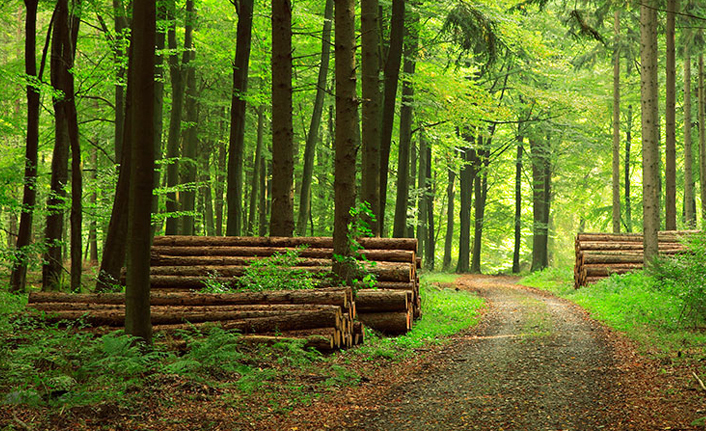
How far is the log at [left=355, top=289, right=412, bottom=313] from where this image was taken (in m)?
11.1

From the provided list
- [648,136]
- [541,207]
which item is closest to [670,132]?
[648,136]

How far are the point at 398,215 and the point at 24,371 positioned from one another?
13.1m

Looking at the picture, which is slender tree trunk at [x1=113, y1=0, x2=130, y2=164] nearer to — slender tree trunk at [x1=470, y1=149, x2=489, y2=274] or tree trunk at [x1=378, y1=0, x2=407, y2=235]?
tree trunk at [x1=378, y1=0, x2=407, y2=235]

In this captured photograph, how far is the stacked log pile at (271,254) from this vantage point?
1132 cm

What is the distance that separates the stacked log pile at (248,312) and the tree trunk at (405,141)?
8609mm

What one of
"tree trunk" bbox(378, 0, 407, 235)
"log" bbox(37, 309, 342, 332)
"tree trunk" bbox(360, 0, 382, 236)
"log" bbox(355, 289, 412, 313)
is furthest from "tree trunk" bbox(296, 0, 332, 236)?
"log" bbox(37, 309, 342, 332)

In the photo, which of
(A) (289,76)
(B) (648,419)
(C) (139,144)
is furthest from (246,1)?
(B) (648,419)

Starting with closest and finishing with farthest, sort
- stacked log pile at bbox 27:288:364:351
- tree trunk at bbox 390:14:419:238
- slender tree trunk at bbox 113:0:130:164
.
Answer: stacked log pile at bbox 27:288:364:351 → slender tree trunk at bbox 113:0:130:164 → tree trunk at bbox 390:14:419:238

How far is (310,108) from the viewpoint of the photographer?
28375 mm

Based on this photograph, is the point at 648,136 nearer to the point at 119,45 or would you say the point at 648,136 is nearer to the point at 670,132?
the point at 670,132

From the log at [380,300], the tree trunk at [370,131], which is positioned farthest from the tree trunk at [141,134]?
the tree trunk at [370,131]

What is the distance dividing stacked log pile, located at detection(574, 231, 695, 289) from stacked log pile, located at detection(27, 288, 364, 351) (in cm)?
1318

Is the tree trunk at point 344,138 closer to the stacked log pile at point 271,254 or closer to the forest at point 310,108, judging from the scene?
the forest at point 310,108

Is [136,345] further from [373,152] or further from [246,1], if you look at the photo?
[246,1]
